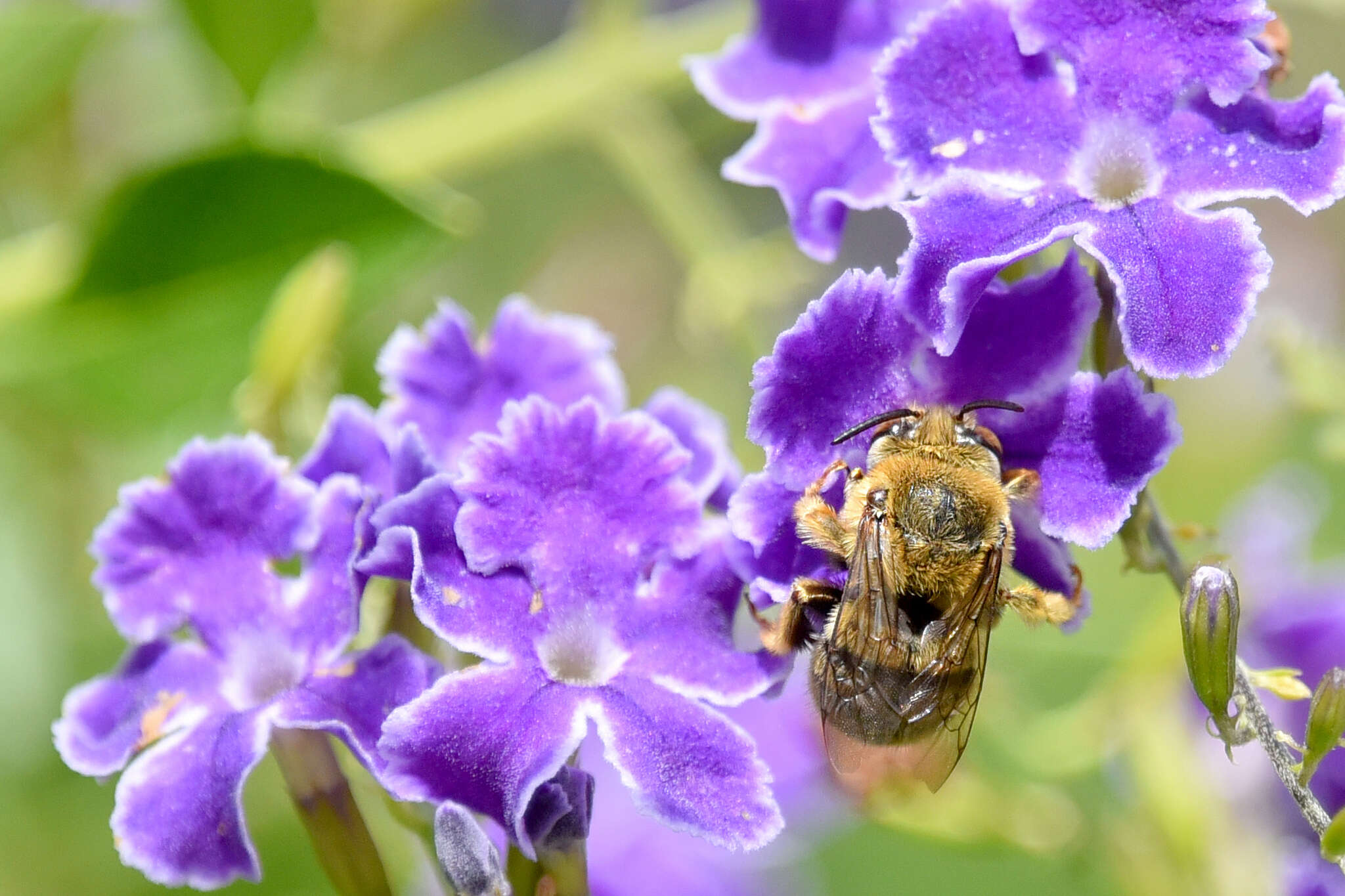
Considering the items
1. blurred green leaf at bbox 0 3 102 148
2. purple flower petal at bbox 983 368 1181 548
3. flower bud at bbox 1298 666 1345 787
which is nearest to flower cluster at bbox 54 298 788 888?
purple flower petal at bbox 983 368 1181 548

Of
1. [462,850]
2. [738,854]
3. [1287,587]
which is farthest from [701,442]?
[1287,587]

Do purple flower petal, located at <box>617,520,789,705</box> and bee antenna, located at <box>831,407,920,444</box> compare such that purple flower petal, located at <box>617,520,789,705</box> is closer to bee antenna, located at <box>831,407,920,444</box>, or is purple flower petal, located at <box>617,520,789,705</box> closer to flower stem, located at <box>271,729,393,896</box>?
bee antenna, located at <box>831,407,920,444</box>

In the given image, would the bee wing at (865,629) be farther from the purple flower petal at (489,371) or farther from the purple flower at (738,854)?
the purple flower at (738,854)

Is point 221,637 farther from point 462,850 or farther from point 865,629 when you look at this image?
point 865,629

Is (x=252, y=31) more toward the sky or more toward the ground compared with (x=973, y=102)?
more toward the ground

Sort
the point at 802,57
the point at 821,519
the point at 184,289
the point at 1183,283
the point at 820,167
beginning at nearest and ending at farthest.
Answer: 1. the point at 1183,283
2. the point at 821,519
3. the point at 820,167
4. the point at 802,57
5. the point at 184,289

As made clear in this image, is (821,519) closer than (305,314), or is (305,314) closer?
(821,519)

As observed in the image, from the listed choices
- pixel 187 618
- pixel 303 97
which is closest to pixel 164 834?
pixel 187 618
